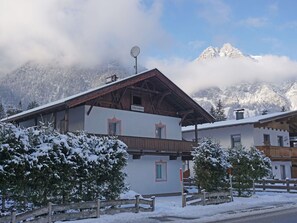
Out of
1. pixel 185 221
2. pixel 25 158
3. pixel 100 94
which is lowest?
pixel 185 221

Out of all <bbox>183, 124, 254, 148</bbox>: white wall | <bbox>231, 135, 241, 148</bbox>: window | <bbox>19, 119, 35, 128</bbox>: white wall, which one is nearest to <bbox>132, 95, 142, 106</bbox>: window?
<bbox>19, 119, 35, 128</bbox>: white wall

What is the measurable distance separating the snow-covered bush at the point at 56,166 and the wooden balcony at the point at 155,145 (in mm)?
8701

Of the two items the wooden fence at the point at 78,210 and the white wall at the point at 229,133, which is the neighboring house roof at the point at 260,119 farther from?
the wooden fence at the point at 78,210

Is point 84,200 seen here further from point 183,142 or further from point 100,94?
point 183,142

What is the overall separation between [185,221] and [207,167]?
866 cm

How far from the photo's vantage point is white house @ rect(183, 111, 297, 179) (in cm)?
4038

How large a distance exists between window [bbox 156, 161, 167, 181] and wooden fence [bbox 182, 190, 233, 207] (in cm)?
791

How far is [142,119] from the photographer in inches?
1260

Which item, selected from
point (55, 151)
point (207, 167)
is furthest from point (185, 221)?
point (207, 167)

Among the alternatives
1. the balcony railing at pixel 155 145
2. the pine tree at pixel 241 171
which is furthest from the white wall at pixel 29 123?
the pine tree at pixel 241 171

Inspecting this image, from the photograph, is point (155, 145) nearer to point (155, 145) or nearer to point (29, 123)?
point (155, 145)

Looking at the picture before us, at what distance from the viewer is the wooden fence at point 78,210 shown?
14570 millimetres

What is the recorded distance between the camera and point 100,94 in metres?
27.2

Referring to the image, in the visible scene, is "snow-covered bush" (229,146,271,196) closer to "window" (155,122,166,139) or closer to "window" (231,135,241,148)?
"window" (155,122,166,139)
